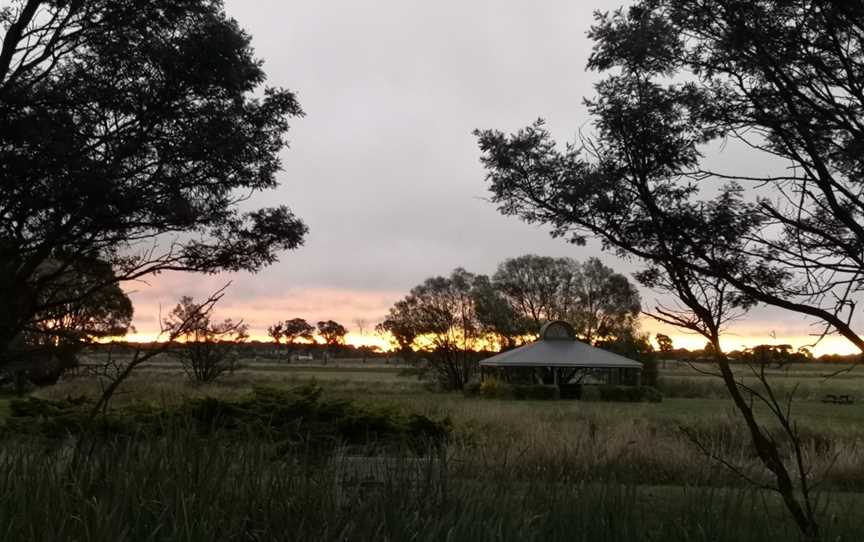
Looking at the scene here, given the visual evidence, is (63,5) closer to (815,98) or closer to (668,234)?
(668,234)

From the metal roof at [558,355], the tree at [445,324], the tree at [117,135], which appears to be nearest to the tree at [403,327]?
the tree at [445,324]

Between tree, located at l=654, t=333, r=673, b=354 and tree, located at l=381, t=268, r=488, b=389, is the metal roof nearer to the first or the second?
tree, located at l=381, t=268, r=488, b=389

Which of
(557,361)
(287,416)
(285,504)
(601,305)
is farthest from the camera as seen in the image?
(601,305)

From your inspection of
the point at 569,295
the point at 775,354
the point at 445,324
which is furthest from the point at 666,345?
the point at 569,295

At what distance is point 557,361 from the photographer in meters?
41.1

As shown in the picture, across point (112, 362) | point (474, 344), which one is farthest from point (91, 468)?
point (474, 344)

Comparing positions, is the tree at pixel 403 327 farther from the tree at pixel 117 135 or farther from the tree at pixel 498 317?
the tree at pixel 117 135

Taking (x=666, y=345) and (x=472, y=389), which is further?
(x=472, y=389)

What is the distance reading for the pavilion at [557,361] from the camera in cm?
4147

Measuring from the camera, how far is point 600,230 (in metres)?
7.98

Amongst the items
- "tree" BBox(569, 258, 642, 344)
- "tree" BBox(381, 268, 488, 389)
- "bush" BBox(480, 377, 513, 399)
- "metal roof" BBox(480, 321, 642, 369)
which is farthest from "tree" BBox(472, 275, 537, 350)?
Result: "bush" BBox(480, 377, 513, 399)

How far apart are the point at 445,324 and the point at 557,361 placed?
12718 millimetres

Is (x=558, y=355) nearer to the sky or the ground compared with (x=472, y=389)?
nearer to the sky

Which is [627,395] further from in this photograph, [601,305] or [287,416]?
[287,416]
